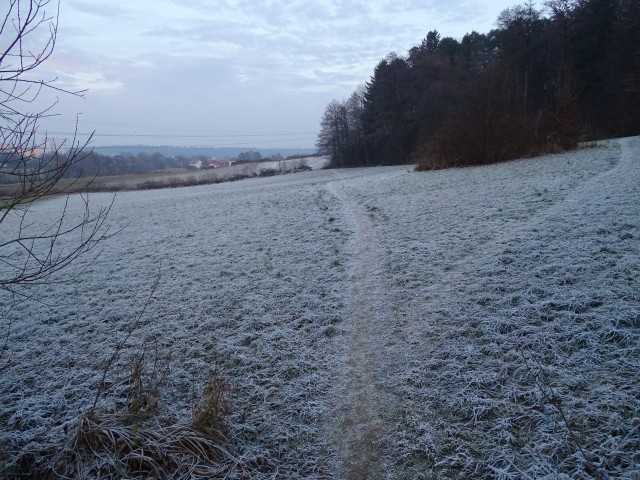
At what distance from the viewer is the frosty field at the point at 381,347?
3.81m

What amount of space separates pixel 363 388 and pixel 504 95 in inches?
960

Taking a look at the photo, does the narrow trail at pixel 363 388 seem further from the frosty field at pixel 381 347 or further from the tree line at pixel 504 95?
the tree line at pixel 504 95

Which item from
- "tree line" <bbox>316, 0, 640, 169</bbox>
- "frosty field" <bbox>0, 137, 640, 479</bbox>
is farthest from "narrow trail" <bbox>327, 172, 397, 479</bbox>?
"tree line" <bbox>316, 0, 640, 169</bbox>

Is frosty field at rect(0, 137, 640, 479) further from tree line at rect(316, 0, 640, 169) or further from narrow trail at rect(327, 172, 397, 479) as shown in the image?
tree line at rect(316, 0, 640, 169)

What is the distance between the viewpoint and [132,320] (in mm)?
7262

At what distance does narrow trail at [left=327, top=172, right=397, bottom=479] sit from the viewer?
3.90 m

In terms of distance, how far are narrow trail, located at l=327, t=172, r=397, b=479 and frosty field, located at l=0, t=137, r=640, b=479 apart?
24 millimetres

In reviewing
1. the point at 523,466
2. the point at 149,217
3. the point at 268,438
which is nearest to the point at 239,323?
the point at 268,438

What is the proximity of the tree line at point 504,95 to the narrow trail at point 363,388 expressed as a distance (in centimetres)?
2034

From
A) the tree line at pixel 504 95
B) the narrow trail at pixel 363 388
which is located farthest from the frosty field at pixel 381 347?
the tree line at pixel 504 95

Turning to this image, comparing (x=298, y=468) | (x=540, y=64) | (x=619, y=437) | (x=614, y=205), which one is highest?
(x=540, y=64)

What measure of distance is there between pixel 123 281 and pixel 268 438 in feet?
22.5

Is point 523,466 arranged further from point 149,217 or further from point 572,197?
point 149,217

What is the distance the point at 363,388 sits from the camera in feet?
16.0
